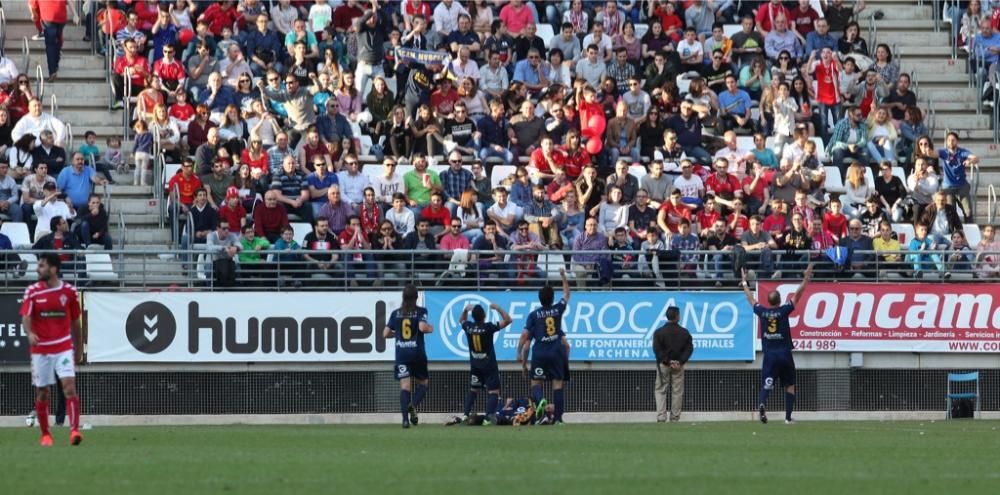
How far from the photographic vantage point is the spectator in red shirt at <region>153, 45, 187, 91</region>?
30516mm

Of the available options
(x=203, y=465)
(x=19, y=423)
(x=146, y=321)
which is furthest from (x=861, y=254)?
(x=203, y=465)

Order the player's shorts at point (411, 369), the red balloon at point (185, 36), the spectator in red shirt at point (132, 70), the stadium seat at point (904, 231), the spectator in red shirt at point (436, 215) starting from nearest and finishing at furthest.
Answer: the player's shorts at point (411, 369) → the spectator in red shirt at point (436, 215) → the stadium seat at point (904, 231) → the spectator in red shirt at point (132, 70) → the red balloon at point (185, 36)

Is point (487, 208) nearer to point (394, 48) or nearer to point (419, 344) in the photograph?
point (394, 48)

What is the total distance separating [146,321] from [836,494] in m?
15.9

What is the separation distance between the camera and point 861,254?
2861 cm

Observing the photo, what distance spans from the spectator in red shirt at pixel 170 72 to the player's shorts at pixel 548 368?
9240 millimetres

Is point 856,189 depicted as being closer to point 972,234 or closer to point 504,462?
point 972,234

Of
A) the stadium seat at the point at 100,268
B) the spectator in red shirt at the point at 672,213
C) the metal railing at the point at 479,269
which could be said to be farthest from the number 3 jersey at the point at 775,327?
the stadium seat at the point at 100,268

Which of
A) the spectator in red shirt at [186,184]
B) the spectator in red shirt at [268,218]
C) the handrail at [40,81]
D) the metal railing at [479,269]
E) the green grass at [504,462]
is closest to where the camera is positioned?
the green grass at [504,462]

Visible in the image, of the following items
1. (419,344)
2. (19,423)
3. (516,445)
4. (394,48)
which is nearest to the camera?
(516,445)

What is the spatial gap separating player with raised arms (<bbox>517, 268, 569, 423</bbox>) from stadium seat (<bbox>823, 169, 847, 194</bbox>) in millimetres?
8139

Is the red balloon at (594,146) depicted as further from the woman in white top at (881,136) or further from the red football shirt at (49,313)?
the red football shirt at (49,313)

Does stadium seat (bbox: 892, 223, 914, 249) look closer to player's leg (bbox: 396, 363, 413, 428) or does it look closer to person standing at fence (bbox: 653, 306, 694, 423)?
person standing at fence (bbox: 653, 306, 694, 423)

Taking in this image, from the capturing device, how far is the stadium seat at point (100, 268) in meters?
27.1
